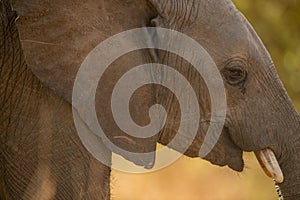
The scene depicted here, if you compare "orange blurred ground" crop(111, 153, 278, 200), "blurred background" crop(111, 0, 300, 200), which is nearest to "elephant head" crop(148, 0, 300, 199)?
"blurred background" crop(111, 0, 300, 200)

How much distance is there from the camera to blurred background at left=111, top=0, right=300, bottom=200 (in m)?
11.3

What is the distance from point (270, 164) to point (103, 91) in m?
0.83

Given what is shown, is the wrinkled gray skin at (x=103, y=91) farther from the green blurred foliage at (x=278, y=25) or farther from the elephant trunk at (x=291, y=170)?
the green blurred foliage at (x=278, y=25)

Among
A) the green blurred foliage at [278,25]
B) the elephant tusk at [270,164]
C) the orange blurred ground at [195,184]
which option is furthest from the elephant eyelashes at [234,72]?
the orange blurred ground at [195,184]

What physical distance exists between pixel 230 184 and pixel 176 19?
707cm

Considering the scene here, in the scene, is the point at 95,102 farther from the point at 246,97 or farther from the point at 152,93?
the point at 246,97

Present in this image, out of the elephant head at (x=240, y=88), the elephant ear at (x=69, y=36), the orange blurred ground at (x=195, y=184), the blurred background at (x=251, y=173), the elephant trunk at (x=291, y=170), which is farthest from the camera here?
the orange blurred ground at (x=195, y=184)

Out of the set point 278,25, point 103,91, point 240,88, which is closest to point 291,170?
point 240,88

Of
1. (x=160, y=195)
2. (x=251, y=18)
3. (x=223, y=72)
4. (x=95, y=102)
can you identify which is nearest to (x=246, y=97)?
(x=223, y=72)

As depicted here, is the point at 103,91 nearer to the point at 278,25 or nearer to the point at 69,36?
the point at 69,36

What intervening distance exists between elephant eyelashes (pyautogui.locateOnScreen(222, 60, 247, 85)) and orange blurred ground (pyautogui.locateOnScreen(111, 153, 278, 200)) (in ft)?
19.3

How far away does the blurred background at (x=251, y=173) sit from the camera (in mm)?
11297

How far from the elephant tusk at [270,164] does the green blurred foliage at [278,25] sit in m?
5.57

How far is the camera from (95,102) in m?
5.36
